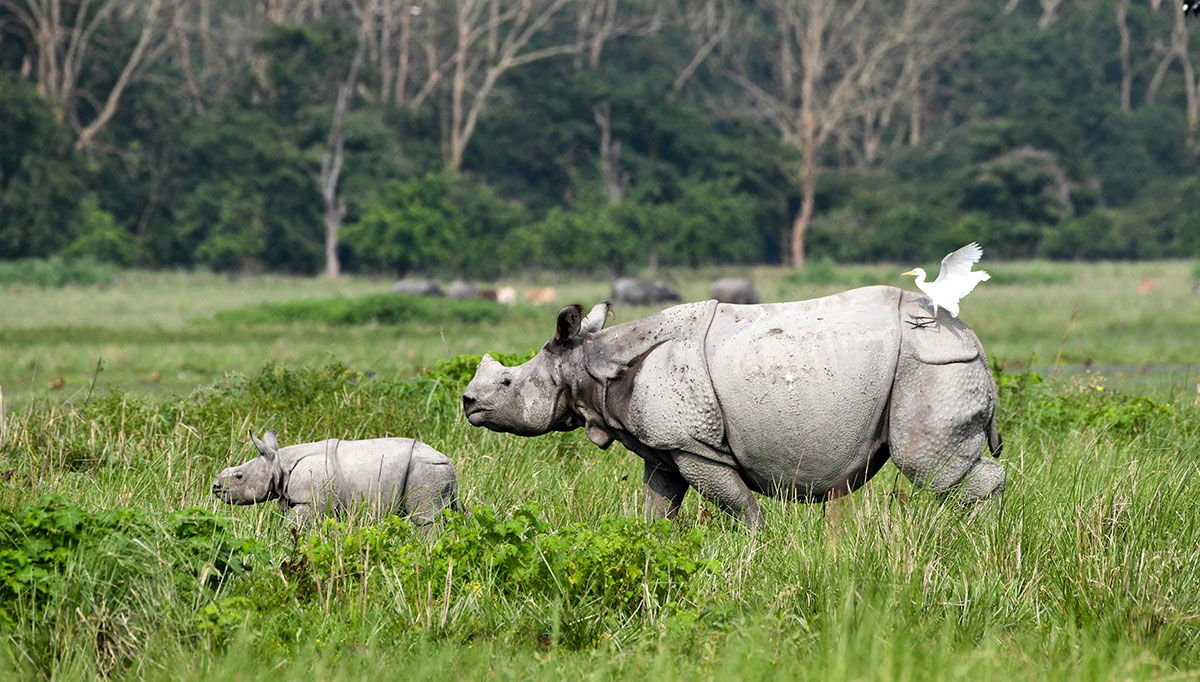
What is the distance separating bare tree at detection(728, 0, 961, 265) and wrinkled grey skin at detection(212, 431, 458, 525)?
44.1 meters

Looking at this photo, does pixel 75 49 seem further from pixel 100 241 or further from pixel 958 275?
pixel 958 275

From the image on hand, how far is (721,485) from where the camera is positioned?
6090 mm

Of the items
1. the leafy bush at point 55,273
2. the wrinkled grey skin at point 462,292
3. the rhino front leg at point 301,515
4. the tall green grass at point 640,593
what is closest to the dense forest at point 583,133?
the leafy bush at point 55,273

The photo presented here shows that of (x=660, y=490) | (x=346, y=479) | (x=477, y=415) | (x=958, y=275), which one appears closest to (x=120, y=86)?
(x=346, y=479)

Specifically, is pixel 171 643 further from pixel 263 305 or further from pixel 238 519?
pixel 263 305

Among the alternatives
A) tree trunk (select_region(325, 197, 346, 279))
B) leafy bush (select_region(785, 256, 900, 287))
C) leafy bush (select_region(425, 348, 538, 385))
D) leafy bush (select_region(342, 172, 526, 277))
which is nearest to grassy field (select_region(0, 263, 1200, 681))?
leafy bush (select_region(425, 348, 538, 385))

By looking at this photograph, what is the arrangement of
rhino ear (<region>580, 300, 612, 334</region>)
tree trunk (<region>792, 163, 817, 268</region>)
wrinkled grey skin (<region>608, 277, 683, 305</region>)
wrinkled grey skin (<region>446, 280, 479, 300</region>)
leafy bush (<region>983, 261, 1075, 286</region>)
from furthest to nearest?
tree trunk (<region>792, 163, 817, 268</region>)
leafy bush (<region>983, 261, 1075, 286</region>)
wrinkled grey skin (<region>608, 277, 683, 305</region>)
wrinkled grey skin (<region>446, 280, 479, 300</region>)
rhino ear (<region>580, 300, 612, 334</region>)

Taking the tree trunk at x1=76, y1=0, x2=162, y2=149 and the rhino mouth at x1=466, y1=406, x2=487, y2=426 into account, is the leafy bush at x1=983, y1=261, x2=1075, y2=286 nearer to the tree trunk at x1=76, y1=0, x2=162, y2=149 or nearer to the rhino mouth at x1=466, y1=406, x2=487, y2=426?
the tree trunk at x1=76, y1=0, x2=162, y2=149

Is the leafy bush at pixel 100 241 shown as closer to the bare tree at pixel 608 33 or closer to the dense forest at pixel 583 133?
the dense forest at pixel 583 133

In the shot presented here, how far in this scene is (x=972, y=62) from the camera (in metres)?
64.8

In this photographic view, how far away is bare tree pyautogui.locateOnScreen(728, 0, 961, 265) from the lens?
51.6 meters

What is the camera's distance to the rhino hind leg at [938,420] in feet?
19.2

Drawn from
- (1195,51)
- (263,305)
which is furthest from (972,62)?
(263,305)

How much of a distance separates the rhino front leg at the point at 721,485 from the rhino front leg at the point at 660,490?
343mm
